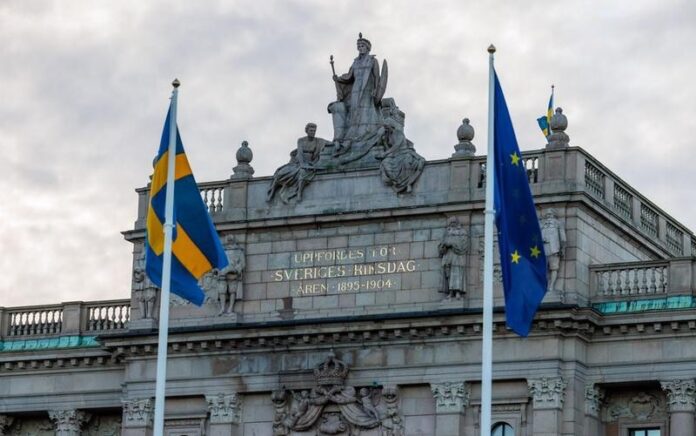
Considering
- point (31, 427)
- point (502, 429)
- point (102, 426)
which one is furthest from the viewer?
point (31, 427)

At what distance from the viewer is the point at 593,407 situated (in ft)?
198

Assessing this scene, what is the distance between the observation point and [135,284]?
66375 mm

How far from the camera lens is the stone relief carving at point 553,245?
198ft

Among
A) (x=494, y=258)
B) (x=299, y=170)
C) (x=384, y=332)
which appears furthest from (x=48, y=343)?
(x=494, y=258)

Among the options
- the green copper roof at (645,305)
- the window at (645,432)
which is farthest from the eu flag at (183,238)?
the window at (645,432)

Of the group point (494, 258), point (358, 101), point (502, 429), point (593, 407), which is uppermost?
point (358, 101)

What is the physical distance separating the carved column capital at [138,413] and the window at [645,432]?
45.1 feet

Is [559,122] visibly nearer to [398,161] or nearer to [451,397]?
[398,161]

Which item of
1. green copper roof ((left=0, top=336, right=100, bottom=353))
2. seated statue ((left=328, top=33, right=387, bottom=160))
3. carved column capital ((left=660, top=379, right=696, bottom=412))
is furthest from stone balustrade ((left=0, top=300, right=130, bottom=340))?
carved column capital ((left=660, top=379, right=696, bottom=412))

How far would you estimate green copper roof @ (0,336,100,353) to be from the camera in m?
68.6

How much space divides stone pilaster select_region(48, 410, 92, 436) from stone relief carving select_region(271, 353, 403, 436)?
8.08m

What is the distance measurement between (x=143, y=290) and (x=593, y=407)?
13.8 m

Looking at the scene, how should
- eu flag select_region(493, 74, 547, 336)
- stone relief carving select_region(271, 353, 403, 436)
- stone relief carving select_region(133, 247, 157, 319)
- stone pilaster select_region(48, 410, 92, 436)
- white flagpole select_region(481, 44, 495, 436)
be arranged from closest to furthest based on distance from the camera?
white flagpole select_region(481, 44, 495, 436) < eu flag select_region(493, 74, 547, 336) < stone relief carving select_region(271, 353, 403, 436) < stone relief carving select_region(133, 247, 157, 319) < stone pilaster select_region(48, 410, 92, 436)

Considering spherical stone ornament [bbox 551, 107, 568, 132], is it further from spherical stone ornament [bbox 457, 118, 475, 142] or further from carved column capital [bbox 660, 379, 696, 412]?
carved column capital [bbox 660, 379, 696, 412]
